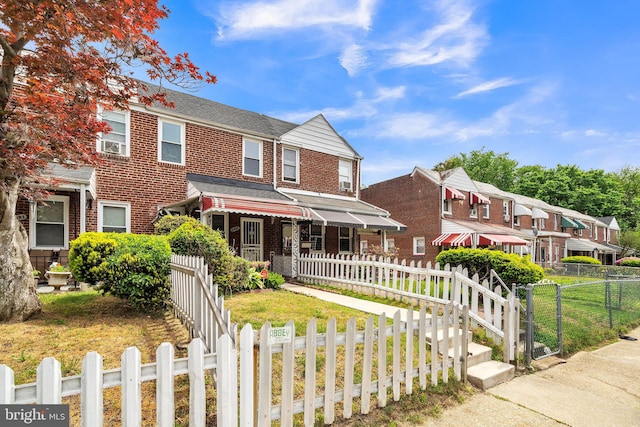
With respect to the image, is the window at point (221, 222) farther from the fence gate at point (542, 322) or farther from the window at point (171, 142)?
the fence gate at point (542, 322)

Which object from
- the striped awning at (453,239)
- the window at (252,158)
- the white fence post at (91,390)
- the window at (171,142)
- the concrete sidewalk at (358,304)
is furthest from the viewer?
the striped awning at (453,239)

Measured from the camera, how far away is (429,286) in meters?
8.35

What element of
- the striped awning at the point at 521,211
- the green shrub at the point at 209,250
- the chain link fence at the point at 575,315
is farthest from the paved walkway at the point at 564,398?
the striped awning at the point at 521,211

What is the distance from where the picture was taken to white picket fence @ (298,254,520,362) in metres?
5.63

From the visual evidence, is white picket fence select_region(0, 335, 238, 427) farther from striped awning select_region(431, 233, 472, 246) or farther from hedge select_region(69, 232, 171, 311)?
striped awning select_region(431, 233, 472, 246)

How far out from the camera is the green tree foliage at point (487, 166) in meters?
51.7

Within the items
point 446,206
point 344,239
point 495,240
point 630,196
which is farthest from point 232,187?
point 630,196

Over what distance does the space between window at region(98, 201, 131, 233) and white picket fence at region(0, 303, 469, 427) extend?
1012 centimetres

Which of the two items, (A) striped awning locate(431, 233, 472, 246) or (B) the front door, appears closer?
(B) the front door

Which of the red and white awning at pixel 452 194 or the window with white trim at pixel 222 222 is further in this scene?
the red and white awning at pixel 452 194

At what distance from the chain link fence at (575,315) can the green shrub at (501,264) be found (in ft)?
1.29

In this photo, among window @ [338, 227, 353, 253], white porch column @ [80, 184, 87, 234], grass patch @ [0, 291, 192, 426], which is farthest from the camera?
window @ [338, 227, 353, 253]

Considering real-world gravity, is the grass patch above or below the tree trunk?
below

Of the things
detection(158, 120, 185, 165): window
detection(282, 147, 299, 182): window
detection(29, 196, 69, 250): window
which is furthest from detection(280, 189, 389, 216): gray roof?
detection(29, 196, 69, 250): window
